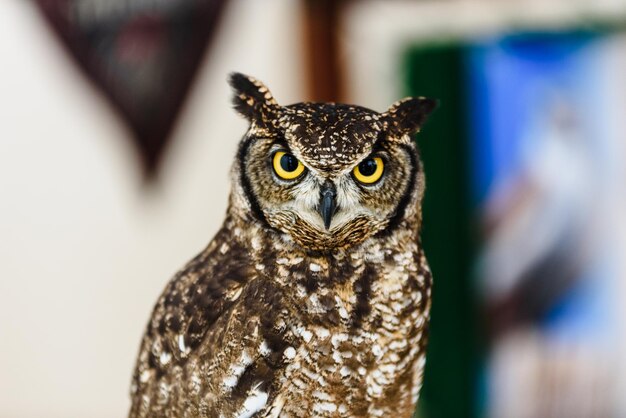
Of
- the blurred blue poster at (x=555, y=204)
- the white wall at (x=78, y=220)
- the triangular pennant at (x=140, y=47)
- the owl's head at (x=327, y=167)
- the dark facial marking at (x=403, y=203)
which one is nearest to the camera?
the owl's head at (x=327, y=167)

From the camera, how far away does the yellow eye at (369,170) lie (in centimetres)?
75

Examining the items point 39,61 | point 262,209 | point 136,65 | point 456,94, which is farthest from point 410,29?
point 262,209

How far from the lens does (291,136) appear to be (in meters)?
0.70

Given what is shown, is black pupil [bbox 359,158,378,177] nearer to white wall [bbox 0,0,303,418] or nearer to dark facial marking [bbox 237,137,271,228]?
dark facial marking [bbox 237,137,271,228]

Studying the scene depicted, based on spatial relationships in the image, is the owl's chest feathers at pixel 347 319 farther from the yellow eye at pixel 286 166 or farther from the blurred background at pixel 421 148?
the blurred background at pixel 421 148

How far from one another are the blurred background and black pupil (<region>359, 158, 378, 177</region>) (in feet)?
6.13

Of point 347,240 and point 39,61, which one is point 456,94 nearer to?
point 39,61

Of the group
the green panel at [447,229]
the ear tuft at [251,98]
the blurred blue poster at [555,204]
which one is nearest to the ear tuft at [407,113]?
the ear tuft at [251,98]

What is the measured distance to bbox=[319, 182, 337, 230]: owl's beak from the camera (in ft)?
2.35

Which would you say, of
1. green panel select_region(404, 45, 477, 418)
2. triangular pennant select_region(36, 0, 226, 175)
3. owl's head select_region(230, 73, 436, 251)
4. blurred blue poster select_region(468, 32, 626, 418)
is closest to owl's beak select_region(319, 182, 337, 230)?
owl's head select_region(230, 73, 436, 251)

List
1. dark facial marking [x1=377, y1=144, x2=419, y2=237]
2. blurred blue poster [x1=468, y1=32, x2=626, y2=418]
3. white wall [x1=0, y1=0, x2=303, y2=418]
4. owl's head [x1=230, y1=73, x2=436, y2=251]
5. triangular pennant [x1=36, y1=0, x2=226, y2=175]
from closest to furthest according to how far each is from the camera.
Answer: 1. owl's head [x1=230, y1=73, x2=436, y2=251]
2. dark facial marking [x1=377, y1=144, x2=419, y2=237]
3. blurred blue poster [x1=468, y1=32, x2=626, y2=418]
4. triangular pennant [x1=36, y1=0, x2=226, y2=175]
5. white wall [x1=0, y1=0, x2=303, y2=418]

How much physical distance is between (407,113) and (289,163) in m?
0.12

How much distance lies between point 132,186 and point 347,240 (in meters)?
2.44

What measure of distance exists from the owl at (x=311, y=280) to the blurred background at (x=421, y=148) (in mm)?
1843
